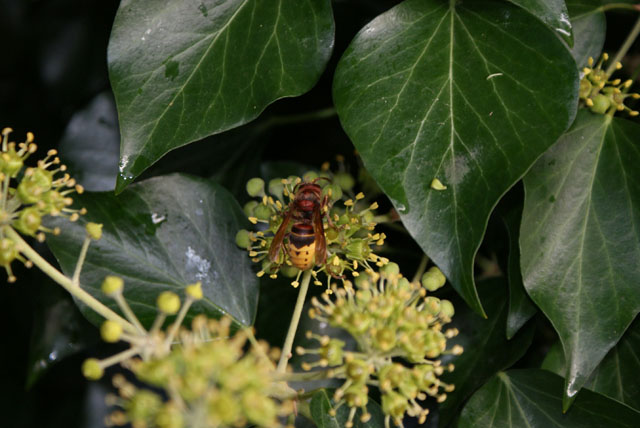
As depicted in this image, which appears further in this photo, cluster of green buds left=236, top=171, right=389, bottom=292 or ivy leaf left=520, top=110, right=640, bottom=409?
cluster of green buds left=236, top=171, right=389, bottom=292

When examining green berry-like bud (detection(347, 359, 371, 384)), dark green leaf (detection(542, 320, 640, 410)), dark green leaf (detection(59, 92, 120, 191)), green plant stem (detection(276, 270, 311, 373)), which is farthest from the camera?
dark green leaf (detection(59, 92, 120, 191))

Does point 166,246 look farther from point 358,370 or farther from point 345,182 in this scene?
point 358,370

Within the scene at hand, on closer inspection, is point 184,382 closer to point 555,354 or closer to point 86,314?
point 86,314

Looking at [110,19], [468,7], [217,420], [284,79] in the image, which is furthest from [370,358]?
[110,19]

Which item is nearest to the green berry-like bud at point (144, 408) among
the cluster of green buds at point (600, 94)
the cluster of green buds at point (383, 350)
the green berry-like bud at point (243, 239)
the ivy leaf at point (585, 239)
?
the cluster of green buds at point (383, 350)

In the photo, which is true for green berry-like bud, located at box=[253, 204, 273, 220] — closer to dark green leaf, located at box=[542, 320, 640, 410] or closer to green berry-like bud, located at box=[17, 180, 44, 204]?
green berry-like bud, located at box=[17, 180, 44, 204]

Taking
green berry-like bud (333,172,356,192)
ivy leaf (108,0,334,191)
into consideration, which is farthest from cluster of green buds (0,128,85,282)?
green berry-like bud (333,172,356,192)

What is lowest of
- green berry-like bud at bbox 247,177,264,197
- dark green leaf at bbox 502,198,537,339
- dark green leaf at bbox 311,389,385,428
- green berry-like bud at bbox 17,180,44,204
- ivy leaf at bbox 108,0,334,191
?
dark green leaf at bbox 311,389,385,428

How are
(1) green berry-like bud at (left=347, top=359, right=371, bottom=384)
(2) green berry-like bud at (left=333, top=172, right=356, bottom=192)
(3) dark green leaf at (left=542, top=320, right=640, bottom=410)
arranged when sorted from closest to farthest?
(1) green berry-like bud at (left=347, top=359, right=371, bottom=384) → (3) dark green leaf at (left=542, top=320, right=640, bottom=410) → (2) green berry-like bud at (left=333, top=172, right=356, bottom=192)
